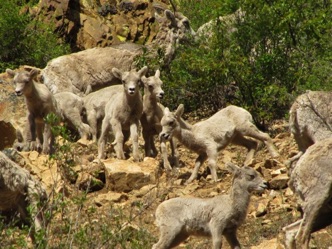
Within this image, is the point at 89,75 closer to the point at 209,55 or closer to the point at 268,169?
the point at 209,55

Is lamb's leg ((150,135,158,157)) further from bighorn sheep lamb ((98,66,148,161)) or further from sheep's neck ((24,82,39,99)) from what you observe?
sheep's neck ((24,82,39,99))

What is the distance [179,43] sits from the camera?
22.5 m

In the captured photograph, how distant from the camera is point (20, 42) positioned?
80.2 feet

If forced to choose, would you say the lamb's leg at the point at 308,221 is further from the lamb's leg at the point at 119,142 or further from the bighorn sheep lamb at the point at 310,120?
the lamb's leg at the point at 119,142

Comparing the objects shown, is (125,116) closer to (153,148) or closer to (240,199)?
(153,148)

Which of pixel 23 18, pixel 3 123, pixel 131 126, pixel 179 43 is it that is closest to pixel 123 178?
pixel 131 126

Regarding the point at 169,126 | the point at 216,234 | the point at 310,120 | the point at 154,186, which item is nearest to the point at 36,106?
the point at 169,126

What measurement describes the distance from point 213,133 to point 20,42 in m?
10.1

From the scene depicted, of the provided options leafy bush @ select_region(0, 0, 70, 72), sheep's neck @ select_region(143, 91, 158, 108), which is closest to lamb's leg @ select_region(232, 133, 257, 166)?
sheep's neck @ select_region(143, 91, 158, 108)

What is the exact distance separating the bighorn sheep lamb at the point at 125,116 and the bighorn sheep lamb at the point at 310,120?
3075 millimetres

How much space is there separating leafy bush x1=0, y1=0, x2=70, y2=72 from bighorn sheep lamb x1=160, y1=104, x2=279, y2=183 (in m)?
9.21

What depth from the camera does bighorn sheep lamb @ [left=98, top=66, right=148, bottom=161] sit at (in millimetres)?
16312

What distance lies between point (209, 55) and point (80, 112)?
2926 millimetres

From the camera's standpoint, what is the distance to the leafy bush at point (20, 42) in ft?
79.6
